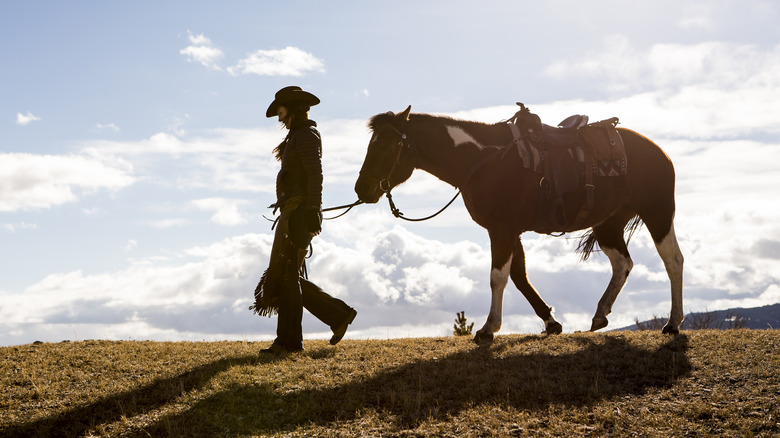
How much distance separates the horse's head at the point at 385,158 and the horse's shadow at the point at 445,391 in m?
2.53

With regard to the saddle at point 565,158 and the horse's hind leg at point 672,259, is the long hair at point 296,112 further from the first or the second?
the horse's hind leg at point 672,259

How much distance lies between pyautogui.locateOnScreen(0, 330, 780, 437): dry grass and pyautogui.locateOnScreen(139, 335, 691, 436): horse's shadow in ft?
0.07

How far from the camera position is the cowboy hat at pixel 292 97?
9.79 m

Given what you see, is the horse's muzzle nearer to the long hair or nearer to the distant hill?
the long hair

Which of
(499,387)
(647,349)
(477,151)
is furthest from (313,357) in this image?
(647,349)

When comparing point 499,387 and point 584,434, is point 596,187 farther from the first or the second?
point 584,434

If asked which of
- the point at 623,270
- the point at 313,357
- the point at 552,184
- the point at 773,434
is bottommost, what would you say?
the point at 773,434

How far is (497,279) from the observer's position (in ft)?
33.0

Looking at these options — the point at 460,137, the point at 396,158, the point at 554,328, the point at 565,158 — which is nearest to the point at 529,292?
the point at 554,328

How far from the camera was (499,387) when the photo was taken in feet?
26.2

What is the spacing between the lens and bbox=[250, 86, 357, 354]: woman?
9.45m

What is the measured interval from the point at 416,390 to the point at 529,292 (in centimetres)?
381

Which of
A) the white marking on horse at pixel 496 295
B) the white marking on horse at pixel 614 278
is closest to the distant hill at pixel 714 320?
the white marking on horse at pixel 614 278

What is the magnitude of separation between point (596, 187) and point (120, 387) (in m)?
7.36
